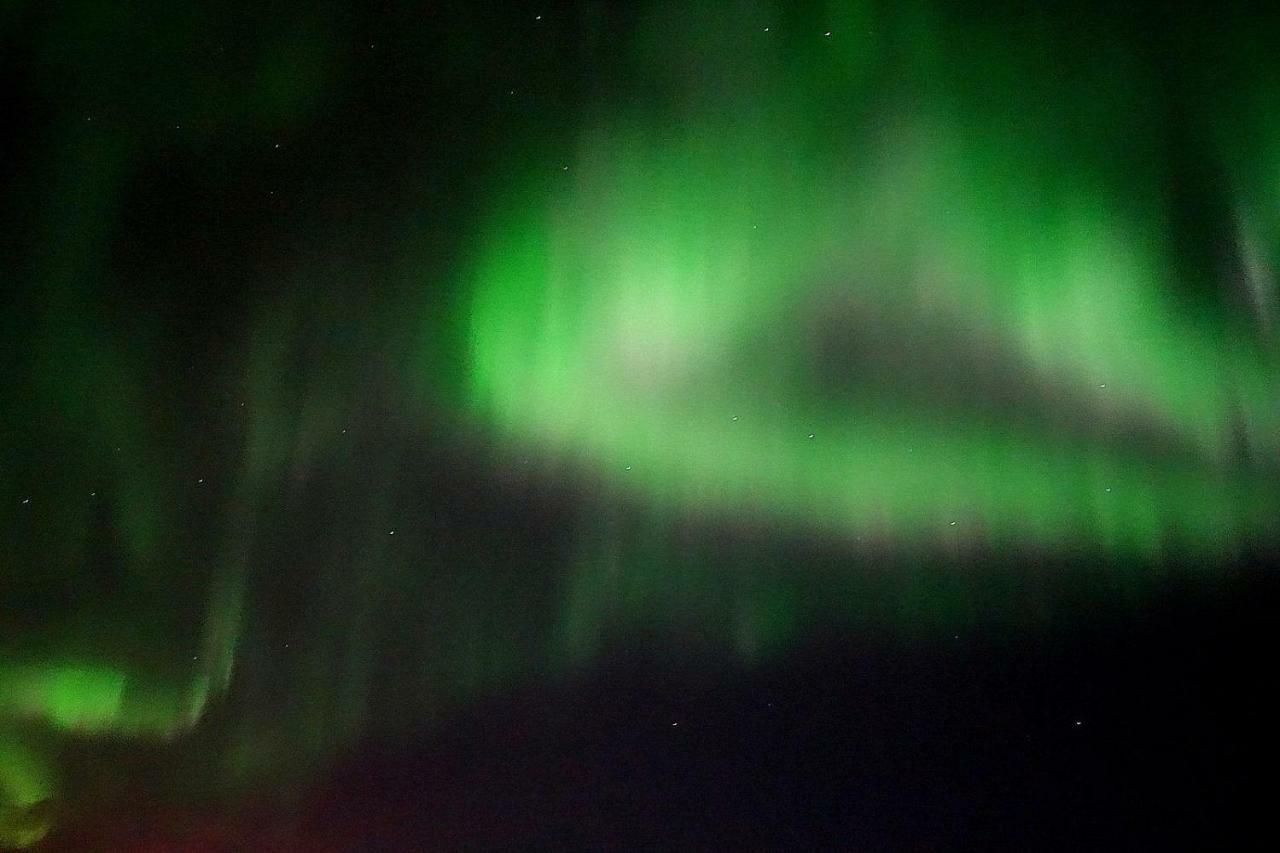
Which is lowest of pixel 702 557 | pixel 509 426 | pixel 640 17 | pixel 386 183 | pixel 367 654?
pixel 367 654

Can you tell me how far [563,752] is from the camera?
1176 mm

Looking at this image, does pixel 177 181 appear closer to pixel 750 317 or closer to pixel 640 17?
pixel 640 17

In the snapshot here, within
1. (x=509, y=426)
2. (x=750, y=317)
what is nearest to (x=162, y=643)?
(x=509, y=426)

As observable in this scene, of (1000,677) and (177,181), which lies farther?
(177,181)

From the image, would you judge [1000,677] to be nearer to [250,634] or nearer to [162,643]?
[250,634]

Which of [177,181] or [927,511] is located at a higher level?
[177,181]

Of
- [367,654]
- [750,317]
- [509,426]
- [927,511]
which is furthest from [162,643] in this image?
[927,511]

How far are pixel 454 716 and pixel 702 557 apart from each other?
0.35m

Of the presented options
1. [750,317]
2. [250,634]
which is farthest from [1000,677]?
[250,634]

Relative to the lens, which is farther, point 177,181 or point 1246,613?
point 177,181

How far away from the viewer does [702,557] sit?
1193mm

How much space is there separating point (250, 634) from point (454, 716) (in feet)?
0.91

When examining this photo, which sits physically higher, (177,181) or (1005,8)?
(1005,8)

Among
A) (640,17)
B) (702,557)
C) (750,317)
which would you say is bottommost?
(702,557)
